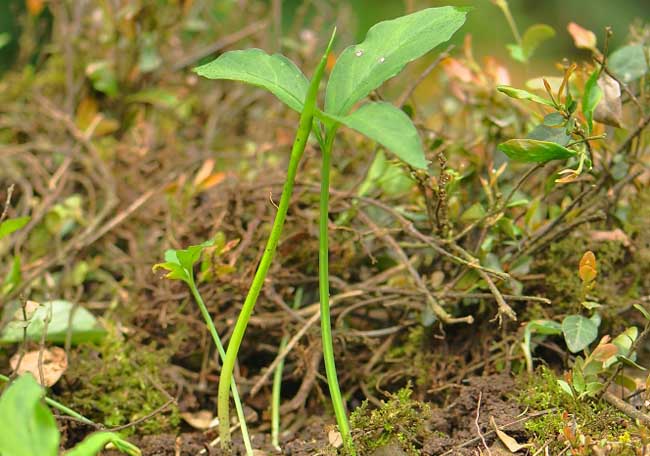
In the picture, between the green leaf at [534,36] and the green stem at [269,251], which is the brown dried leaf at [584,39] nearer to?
the green leaf at [534,36]

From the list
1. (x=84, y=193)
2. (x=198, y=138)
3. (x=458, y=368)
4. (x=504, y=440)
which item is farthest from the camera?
(x=198, y=138)

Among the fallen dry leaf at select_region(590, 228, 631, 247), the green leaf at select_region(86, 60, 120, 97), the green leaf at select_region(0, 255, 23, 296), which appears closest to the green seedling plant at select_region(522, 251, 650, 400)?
the fallen dry leaf at select_region(590, 228, 631, 247)

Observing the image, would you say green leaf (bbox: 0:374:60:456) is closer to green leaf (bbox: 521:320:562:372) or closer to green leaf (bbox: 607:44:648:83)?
green leaf (bbox: 521:320:562:372)

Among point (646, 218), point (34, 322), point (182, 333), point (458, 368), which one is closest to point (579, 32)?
point (646, 218)

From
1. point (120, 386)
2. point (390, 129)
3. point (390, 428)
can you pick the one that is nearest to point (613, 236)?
point (390, 428)

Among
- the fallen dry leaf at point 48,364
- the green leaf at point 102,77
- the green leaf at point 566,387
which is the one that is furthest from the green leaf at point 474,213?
the green leaf at point 102,77

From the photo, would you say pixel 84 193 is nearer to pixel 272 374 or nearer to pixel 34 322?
pixel 34 322
